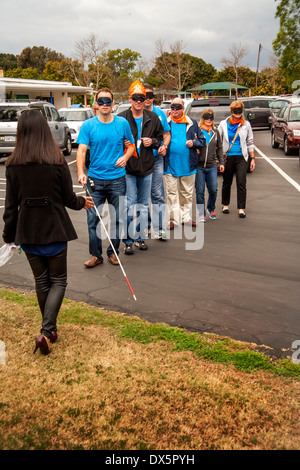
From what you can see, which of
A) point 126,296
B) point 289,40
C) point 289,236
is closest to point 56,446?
point 126,296

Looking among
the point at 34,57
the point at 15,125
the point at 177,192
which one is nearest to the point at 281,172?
the point at 177,192

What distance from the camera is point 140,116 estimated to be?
6.73 metres

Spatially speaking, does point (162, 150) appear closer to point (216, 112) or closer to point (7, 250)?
point (7, 250)

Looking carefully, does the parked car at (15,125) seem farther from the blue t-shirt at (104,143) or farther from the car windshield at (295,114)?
the blue t-shirt at (104,143)

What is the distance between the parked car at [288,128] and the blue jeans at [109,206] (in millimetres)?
11662

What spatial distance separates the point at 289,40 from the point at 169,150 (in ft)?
112

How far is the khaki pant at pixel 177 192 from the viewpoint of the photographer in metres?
7.75

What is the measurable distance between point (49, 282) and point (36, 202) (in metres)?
0.71

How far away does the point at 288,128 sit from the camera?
54.4 ft

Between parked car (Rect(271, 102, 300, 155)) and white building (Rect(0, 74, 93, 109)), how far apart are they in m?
14.5

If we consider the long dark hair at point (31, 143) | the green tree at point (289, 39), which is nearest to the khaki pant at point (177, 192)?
the long dark hair at point (31, 143)

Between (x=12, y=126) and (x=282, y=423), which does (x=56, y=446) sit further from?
(x=12, y=126)

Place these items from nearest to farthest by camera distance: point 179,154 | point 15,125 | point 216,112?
point 179,154 < point 216,112 < point 15,125
